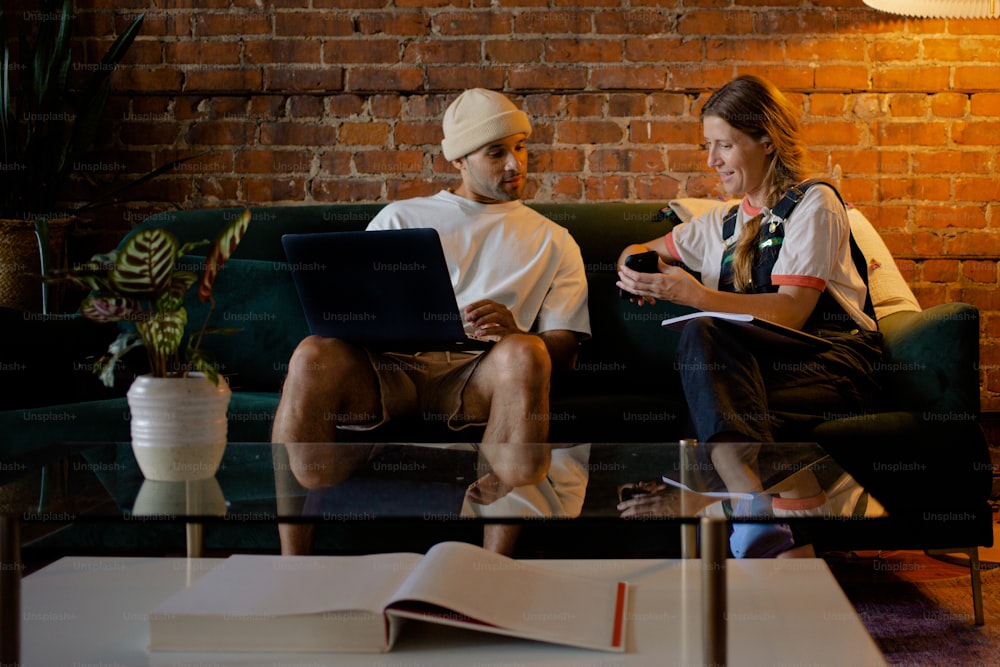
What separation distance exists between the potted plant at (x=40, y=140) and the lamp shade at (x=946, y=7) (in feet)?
7.07

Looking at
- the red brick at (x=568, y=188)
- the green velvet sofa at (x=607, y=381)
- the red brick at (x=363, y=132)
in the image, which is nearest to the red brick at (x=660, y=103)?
the red brick at (x=568, y=188)

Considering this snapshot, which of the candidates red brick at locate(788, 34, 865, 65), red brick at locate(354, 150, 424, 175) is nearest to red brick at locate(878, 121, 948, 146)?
red brick at locate(788, 34, 865, 65)

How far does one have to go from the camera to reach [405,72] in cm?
302

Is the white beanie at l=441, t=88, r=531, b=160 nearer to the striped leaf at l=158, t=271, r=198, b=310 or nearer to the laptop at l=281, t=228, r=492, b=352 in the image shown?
the laptop at l=281, t=228, r=492, b=352

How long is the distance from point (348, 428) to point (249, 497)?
936 millimetres

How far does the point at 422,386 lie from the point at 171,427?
944 millimetres

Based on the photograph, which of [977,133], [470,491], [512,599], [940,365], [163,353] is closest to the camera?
[512,599]

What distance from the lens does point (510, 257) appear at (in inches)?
98.4

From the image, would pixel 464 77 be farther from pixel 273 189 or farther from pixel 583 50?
pixel 273 189

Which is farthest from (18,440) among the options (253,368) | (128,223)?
(128,223)

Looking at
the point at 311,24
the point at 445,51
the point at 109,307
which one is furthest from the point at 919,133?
the point at 109,307

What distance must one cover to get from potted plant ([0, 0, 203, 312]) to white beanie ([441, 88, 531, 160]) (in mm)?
948

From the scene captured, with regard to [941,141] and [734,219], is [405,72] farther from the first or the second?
[941,141]

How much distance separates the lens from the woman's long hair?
2.27 metres
